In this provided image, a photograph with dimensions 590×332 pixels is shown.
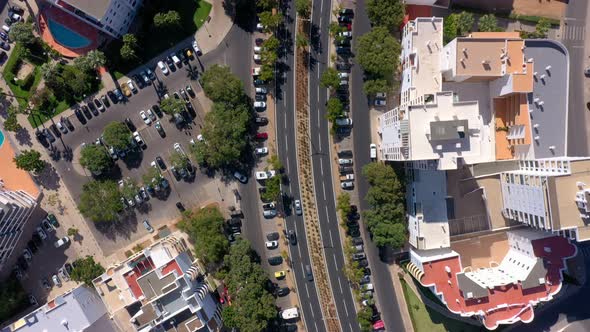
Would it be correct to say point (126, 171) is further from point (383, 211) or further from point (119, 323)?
point (383, 211)

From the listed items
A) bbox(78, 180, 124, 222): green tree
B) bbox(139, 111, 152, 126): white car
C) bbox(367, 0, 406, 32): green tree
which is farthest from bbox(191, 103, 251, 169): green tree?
bbox(367, 0, 406, 32): green tree

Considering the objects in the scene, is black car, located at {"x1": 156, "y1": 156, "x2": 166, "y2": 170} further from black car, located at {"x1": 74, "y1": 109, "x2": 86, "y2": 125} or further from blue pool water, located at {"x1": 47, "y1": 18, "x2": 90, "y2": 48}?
blue pool water, located at {"x1": 47, "y1": 18, "x2": 90, "y2": 48}

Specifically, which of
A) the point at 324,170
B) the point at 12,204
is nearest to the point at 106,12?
the point at 12,204

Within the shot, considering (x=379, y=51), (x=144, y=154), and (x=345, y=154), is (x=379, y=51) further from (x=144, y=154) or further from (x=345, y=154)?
(x=144, y=154)

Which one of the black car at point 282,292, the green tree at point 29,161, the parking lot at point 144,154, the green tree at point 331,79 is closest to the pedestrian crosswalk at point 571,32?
the green tree at point 331,79

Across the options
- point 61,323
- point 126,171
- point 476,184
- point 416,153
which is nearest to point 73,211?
point 126,171

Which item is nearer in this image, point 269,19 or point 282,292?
point 269,19
